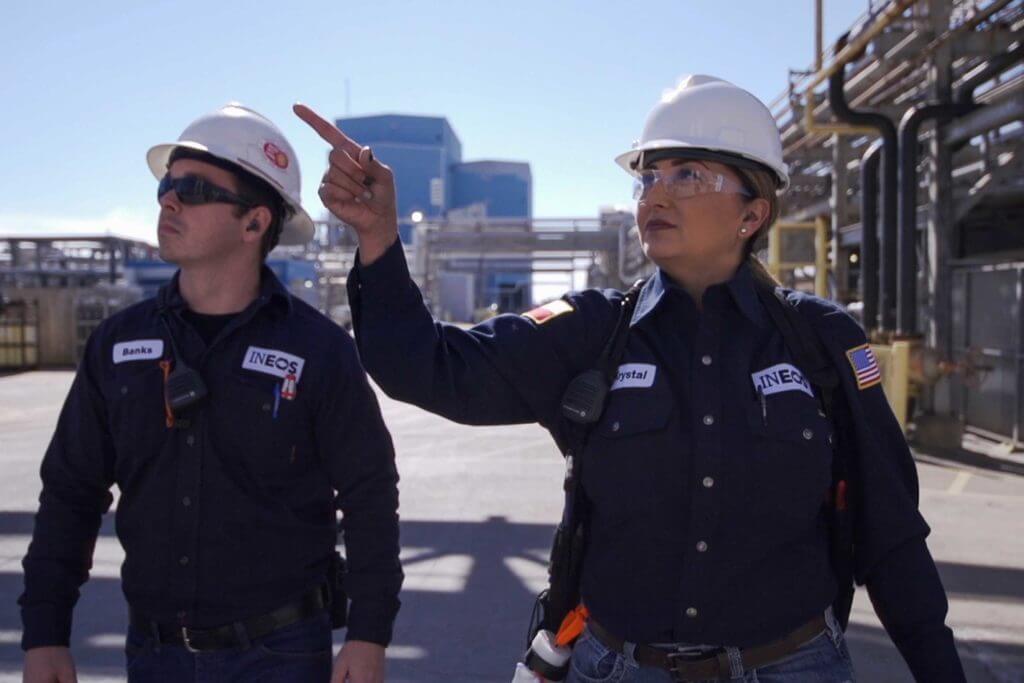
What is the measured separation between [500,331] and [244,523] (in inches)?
30.1

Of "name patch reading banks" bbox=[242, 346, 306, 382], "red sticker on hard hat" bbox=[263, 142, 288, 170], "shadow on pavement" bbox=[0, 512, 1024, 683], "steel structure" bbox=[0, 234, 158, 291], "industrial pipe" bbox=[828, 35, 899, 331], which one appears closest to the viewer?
"name patch reading banks" bbox=[242, 346, 306, 382]

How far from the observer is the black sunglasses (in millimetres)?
2334

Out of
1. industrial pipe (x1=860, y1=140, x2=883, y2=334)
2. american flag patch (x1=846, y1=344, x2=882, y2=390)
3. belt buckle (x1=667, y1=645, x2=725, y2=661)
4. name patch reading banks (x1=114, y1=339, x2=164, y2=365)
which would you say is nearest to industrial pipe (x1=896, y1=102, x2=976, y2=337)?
industrial pipe (x1=860, y1=140, x2=883, y2=334)

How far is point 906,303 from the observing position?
10203 millimetres

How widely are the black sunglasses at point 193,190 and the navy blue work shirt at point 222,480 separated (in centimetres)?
28

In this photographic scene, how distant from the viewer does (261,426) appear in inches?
85.2

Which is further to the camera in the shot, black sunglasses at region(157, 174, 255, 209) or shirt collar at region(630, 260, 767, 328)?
black sunglasses at region(157, 174, 255, 209)

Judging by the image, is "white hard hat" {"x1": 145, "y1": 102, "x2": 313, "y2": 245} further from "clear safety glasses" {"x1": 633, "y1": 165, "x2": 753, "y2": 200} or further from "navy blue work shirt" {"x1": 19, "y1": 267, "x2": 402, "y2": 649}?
"clear safety glasses" {"x1": 633, "y1": 165, "x2": 753, "y2": 200}

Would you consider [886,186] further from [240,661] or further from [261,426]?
[240,661]

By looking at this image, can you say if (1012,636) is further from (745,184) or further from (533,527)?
(745,184)

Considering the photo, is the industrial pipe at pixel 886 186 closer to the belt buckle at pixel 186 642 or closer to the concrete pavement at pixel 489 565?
the concrete pavement at pixel 489 565

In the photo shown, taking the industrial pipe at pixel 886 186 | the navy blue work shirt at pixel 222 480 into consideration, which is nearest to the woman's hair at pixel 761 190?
the navy blue work shirt at pixel 222 480

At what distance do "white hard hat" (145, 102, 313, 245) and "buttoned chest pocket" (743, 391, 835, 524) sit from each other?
1.44 m

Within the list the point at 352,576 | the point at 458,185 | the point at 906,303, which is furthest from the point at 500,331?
the point at 458,185
